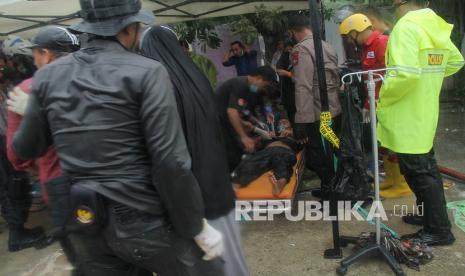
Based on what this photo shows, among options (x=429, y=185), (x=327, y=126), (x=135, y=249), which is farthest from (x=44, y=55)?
(x=429, y=185)

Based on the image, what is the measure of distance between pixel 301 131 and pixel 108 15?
3259 millimetres

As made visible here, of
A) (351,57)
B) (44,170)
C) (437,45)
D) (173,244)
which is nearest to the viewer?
(173,244)

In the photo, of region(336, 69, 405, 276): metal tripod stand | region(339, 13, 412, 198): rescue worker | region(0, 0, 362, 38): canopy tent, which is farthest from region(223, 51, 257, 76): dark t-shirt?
region(336, 69, 405, 276): metal tripod stand

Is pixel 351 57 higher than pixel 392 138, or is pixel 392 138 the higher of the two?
pixel 351 57

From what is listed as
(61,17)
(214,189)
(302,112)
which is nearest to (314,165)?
(302,112)

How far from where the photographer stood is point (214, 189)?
6.66 feet

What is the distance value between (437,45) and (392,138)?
29.7 inches

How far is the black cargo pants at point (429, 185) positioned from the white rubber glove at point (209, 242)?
2.08 m

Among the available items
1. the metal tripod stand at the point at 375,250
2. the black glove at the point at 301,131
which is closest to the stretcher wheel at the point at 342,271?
the metal tripod stand at the point at 375,250

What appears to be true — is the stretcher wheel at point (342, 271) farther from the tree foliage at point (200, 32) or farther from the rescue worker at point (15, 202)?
the tree foliage at point (200, 32)

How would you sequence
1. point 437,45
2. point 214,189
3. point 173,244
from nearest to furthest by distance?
point 173,244 → point 214,189 → point 437,45

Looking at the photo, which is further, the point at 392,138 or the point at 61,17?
the point at 61,17

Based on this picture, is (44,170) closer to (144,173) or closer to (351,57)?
(144,173)

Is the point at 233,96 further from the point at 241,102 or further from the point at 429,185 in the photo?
the point at 429,185
